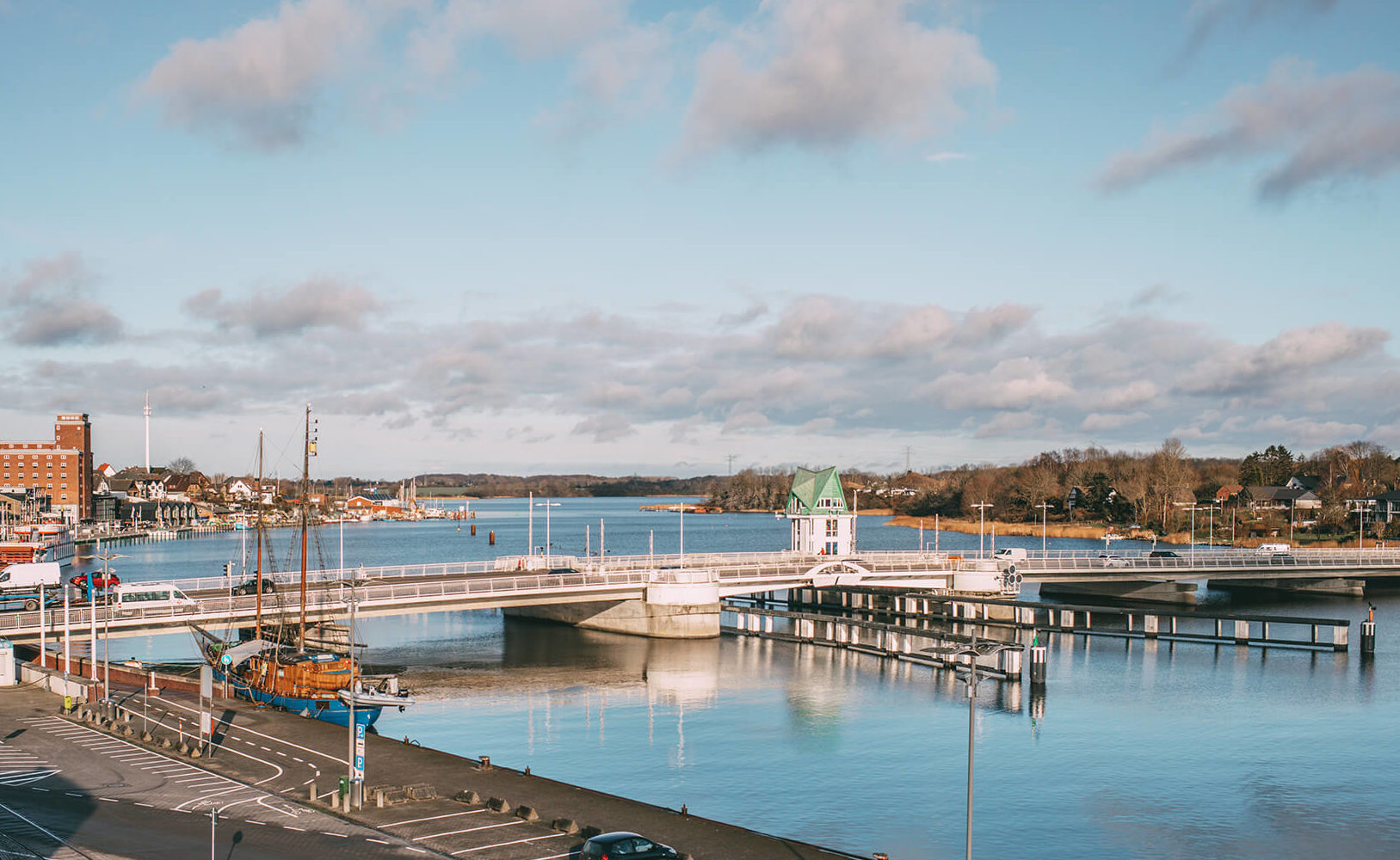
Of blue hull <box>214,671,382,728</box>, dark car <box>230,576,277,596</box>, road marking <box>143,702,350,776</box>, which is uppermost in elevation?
dark car <box>230,576,277,596</box>

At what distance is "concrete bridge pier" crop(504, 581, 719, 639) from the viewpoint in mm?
82062

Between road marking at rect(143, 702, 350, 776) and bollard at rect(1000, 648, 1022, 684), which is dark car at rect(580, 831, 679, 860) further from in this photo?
bollard at rect(1000, 648, 1022, 684)

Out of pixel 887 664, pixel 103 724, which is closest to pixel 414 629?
pixel 887 664

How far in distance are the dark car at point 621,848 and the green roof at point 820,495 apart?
7292 cm

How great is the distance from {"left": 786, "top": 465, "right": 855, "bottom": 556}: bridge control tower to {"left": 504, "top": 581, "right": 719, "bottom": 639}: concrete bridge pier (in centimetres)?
1927

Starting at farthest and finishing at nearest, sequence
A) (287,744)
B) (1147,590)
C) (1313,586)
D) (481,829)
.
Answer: (1313,586) → (1147,590) → (287,744) → (481,829)

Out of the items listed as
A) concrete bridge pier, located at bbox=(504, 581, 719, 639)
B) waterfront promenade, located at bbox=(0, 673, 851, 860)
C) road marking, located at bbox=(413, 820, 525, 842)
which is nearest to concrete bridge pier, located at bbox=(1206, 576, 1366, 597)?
concrete bridge pier, located at bbox=(504, 581, 719, 639)

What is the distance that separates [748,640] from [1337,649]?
139 feet

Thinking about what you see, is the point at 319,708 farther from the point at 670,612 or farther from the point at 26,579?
the point at 26,579

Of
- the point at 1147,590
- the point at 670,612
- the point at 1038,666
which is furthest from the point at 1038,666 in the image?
the point at 1147,590

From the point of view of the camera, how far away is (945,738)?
52594 mm

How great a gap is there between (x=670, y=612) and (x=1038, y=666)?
28183 mm

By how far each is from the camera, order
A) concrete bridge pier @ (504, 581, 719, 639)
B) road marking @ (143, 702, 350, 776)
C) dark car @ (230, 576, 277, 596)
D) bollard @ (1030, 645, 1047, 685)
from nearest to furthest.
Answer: road marking @ (143, 702, 350, 776)
bollard @ (1030, 645, 1047, 685)
dark car @ (230, 576, 277, 596)
concrete bridge pier @ (504, 581, 719, 639)

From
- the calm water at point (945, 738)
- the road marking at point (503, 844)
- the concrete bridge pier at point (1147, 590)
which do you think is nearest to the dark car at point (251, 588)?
the calm water at point (945, 738)
